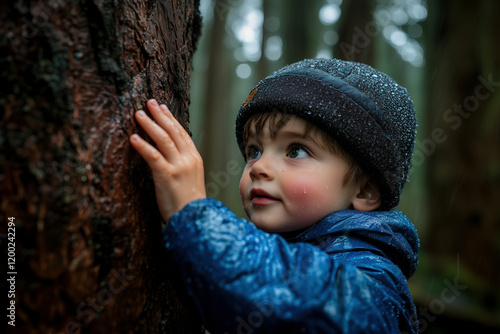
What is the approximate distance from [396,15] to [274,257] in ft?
41.1

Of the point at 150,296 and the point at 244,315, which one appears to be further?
the point at 150,296

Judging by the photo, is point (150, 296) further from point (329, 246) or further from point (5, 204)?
point (329, 246)

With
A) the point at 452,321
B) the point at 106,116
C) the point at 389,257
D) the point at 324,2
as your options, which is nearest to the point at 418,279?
the point at 452,321

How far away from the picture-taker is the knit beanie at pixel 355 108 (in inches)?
67.9

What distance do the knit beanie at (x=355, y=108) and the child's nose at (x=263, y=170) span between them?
0.92 ft

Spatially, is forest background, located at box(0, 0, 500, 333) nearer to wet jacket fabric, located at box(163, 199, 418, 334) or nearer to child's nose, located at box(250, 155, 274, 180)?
wet jacket fabric, located at box(163, 199, 418, 334)

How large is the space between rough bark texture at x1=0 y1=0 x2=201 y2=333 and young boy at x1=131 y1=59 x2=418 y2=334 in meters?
0.11

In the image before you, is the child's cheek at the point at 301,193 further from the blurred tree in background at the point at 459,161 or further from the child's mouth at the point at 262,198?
the blurred tree in background at the point at 459,161

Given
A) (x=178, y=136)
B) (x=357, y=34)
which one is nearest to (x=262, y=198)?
(x=178, y=136)

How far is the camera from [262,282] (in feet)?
3.80

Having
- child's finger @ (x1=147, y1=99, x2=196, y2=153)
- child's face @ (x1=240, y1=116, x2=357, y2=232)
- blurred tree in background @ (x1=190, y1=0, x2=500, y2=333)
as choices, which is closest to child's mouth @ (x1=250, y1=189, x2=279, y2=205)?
child's face @ (x1=240, y1=116, x2=357, y2=232)

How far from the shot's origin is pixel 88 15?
1082mm

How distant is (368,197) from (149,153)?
1.18 meters

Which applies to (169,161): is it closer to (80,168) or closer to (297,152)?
(80,168)
